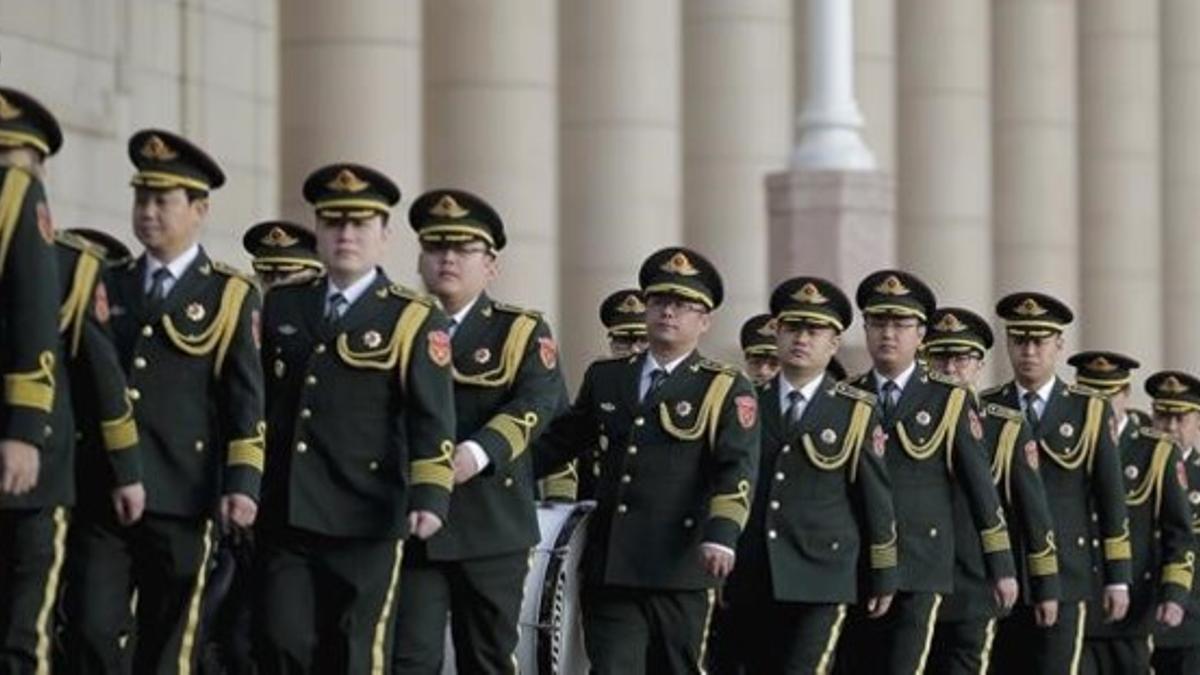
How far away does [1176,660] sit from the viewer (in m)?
18.7

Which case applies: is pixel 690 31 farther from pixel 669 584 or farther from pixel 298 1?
pixel 669 584

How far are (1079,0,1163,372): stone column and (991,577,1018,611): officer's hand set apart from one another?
24577 mm

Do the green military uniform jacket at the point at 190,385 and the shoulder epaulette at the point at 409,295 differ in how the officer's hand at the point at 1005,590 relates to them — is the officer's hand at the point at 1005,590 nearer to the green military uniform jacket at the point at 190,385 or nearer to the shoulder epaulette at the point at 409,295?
the shoulder epaulette at the point at 409,295

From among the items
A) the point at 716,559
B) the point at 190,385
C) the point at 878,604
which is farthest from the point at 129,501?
the point at 878,604

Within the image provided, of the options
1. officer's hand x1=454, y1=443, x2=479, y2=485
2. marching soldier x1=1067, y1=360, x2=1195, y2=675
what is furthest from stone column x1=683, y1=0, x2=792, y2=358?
officer's hand x1=454, y1=443, x2=479, y2=485

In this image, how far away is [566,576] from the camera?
14016 millimetres

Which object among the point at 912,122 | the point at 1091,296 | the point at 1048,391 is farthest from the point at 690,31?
the point at 1048,391

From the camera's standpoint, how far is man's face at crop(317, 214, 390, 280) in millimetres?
12641

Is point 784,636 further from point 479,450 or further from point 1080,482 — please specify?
point 1080,482

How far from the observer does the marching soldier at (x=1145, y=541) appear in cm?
1745

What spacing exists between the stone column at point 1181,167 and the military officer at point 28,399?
31156 millimetres

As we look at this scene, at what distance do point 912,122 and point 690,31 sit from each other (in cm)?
420

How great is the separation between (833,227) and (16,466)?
1703cm

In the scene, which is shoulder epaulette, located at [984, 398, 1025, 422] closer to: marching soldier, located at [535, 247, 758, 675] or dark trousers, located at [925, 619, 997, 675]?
dark trousers, located at [925, 619, 997, 675]
